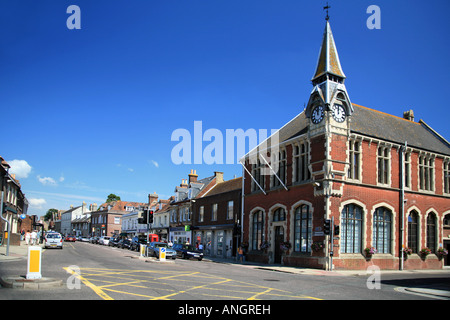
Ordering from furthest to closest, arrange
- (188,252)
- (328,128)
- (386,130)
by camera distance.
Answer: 1. (188,252)
2. (386,130)
3. (328,128)

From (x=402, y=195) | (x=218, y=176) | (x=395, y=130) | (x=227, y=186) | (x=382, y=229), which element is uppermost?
(x=395, y=130)

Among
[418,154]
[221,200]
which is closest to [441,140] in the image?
[418,154]

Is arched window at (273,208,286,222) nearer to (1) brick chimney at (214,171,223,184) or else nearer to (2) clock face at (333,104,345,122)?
(2) clock face at (333,104,345,122)

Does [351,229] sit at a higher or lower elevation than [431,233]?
higher

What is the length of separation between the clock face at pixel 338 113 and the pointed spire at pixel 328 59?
3.06 m

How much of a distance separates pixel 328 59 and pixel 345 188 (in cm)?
1033

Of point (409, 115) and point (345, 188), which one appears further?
point (409, 115)

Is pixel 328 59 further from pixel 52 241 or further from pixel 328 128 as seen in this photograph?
pixel 52 241

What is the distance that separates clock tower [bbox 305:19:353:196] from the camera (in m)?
27.3

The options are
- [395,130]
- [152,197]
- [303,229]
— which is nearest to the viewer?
[303,229]

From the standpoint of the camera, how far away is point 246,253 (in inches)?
1419

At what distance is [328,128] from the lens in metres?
27.7

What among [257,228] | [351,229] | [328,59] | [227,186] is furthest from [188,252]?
[328,59]

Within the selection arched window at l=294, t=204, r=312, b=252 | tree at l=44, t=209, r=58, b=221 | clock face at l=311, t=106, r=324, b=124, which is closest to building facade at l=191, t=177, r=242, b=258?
arched window at l=294, t=204, r=312, b=252
